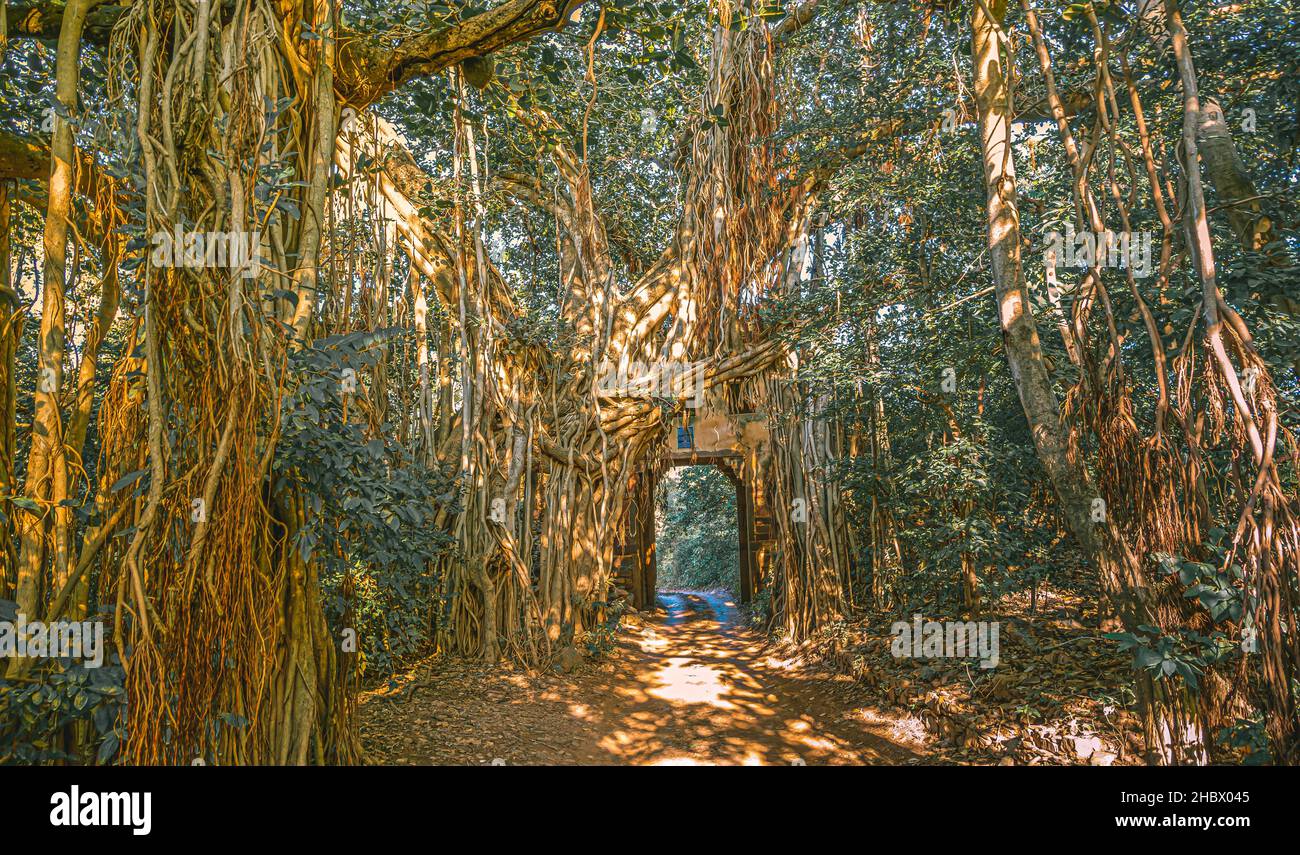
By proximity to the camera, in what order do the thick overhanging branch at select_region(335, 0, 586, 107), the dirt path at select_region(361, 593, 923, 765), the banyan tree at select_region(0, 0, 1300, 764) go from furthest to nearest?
the dirt path at select_region(361, 593, 923, 765) → the thick overhanging branch at select_region(335, 0, 586, 107) → the banyan tree at select_region(0, 0, 1300, 764)

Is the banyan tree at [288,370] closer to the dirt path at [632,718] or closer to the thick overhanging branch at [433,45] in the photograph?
the thick overhanging branch at [433,45]

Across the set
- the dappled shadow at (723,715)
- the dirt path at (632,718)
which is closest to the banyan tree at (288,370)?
the dirt path at (632,718)

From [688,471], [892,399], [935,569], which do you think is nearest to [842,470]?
[892,399]

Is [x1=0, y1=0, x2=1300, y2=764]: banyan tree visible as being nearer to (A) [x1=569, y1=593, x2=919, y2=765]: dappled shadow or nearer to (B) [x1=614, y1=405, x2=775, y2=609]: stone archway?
(A) [x1=569, y1=593, x2=919, y2=765]: dappled shadow

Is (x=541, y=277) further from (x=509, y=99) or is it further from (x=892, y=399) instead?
(x=892, y=399)

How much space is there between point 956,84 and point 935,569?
3.20 metres

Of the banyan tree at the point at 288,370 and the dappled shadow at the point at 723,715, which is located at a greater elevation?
the banyan tree at the point at 288,370

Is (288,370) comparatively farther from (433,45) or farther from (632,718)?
(632,718)

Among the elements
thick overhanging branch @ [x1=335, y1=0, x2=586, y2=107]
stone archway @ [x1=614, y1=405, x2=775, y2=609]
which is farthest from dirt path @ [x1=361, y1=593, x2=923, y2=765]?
thick overhanging branch @ [x1=335, y1=0, x2=586, y2=107]

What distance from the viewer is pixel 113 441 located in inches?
74.2

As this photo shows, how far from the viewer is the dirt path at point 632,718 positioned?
319 cm

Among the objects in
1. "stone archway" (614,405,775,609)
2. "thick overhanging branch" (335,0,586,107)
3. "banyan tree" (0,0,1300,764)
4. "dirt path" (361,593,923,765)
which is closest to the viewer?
"banyan tree" (0,0,1300,764)

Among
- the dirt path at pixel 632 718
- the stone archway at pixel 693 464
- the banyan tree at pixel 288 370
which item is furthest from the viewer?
the stone archway at pixel 693 464

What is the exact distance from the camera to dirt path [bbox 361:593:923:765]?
10.5ft
